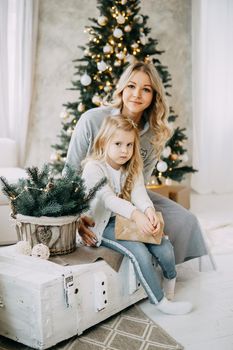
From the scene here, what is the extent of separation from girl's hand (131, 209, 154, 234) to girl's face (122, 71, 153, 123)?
65 cm

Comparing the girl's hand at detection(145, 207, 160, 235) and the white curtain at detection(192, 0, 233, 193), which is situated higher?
the white curtain at detection(192, 0, 233, 193)

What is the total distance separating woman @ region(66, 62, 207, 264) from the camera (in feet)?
8.25

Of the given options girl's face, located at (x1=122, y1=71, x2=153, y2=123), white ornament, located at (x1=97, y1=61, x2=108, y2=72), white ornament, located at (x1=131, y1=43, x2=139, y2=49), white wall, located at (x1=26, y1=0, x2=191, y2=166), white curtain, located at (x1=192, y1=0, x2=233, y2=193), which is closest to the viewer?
girl's face, located at (x1=122, y1=71, x2=153, y2=123)

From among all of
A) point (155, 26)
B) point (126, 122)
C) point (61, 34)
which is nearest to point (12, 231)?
point (126, 122)

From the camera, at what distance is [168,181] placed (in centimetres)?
439

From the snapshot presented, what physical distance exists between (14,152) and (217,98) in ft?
8.63

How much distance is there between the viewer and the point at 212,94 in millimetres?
5484

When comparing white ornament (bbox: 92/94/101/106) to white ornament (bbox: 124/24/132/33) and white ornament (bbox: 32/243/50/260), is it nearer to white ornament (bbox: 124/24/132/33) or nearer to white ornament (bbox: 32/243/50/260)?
white ornament (bbox: 124/24/132/33)

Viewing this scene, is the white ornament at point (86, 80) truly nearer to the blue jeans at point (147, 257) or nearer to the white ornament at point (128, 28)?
the white ornament at point (128, 28)

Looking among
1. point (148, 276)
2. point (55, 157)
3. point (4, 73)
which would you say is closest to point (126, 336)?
point (148, 276)

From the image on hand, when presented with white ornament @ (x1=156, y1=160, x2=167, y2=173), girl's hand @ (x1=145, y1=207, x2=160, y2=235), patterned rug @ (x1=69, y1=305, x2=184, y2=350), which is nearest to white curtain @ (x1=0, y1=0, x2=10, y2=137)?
white ornament @ (x1=156, y1=160, x2=167, y2=173)

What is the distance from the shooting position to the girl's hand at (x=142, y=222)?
6.97 ft

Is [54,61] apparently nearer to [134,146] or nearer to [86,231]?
[134,146]

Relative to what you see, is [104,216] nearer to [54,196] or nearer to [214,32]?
[54,196]
